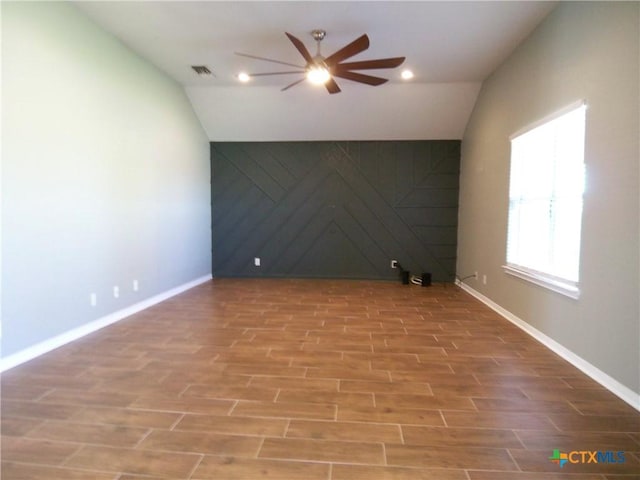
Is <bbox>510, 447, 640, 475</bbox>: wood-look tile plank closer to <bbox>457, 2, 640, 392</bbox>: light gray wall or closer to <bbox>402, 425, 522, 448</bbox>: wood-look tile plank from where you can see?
<bbox>402, 425, 522, 448</bbox>: wood-look tile plank

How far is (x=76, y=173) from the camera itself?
126 inches

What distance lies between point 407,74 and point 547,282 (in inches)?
127

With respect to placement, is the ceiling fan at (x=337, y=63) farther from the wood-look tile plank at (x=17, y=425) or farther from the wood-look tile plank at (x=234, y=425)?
the wood-look tile plank at (x=17, y=425)

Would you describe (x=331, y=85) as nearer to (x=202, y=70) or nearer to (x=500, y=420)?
(x=202, y=70)

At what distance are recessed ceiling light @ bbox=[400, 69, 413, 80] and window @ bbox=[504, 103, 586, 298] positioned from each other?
165cm

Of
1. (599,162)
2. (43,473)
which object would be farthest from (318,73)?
(43,473)

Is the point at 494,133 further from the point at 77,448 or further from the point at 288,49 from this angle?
the point at 77,448

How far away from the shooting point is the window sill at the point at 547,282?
2.74 m

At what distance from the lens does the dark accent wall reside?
613 cm

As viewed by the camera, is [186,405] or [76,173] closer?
[186,405]

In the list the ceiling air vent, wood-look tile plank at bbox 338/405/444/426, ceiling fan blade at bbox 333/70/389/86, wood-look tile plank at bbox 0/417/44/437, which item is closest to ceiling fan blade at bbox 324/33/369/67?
ceiling fan blade at bbox 333/70/389/86

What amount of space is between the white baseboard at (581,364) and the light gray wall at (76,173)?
431 centimetres

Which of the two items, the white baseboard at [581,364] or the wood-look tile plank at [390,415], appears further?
the white baseboard at [581,364]

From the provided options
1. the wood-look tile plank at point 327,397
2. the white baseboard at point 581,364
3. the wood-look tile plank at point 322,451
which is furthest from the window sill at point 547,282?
the wood-look tile plank at point 322,451
